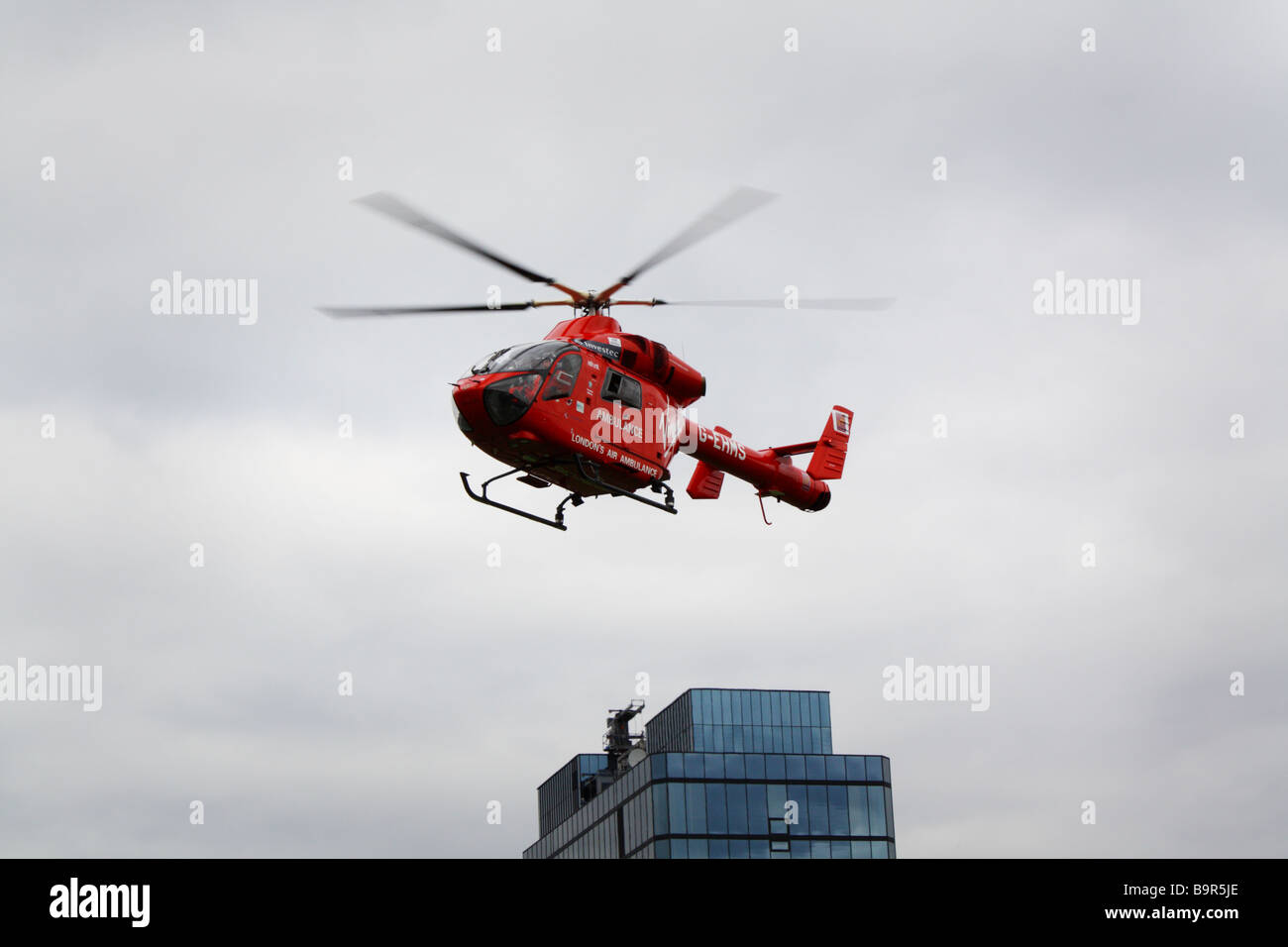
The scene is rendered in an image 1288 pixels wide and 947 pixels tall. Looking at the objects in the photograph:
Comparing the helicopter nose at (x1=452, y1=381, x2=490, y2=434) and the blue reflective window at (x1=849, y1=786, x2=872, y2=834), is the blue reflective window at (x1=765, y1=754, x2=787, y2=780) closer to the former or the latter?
the blue reflective window at (x1=849, y1=786, x2=872, y2=834)

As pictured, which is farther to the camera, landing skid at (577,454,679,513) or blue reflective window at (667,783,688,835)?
blue reflective window at (667,783,688,835)

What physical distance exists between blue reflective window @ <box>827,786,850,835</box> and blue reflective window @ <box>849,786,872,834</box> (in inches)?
8.2

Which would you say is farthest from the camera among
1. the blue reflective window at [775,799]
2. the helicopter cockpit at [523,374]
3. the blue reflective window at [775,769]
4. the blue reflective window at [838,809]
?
the blue reflective window at [775,769]

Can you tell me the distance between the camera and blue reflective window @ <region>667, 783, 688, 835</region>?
7875 cm

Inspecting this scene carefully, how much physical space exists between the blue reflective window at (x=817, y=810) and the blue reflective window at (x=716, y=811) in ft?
14.5

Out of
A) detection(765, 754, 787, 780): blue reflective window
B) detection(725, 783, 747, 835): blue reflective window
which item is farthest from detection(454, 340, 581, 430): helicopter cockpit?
detection(765, 754, 787, 780): blue reflective window

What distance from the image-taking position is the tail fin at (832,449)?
38938 millimetres

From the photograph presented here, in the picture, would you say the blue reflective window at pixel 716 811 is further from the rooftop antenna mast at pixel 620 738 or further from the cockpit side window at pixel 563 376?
the cockpit side window at pixel 563 376

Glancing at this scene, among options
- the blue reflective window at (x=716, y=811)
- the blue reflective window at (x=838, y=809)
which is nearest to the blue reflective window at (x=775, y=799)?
the blue reflective window at (x=716, y=811)

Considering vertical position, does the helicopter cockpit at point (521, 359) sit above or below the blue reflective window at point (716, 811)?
above

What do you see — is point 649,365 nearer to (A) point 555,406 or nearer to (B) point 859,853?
(A) point 555,406

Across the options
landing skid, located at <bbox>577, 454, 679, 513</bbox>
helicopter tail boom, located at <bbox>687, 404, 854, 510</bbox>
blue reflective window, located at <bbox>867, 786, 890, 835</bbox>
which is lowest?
blue reflective window, located at <bbox>867, 786, 890, 835</bbox>
